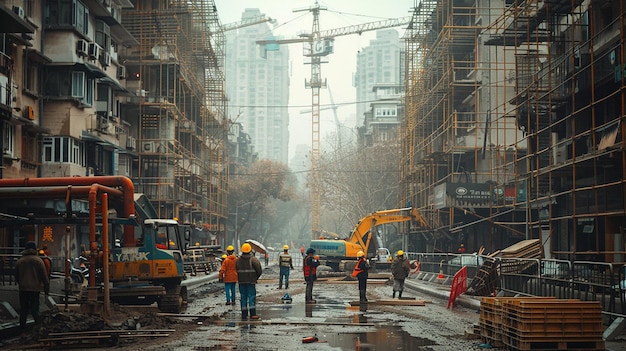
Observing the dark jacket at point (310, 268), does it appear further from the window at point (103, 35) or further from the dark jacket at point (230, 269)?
the window at point (103, 35)

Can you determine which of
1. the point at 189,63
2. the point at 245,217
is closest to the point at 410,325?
the point at 189,63

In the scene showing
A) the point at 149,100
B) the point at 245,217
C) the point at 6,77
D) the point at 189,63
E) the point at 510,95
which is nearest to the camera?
the point at 6,77

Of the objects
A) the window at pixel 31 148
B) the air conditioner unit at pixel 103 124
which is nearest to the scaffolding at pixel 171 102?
the air conditioner unit at pixel 103 124

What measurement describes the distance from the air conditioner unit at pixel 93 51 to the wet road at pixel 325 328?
16458 mm

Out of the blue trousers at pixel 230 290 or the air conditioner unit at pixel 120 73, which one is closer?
the blue trousers at pixel 230 290

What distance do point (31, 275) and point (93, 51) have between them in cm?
2463

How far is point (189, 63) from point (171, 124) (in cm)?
961

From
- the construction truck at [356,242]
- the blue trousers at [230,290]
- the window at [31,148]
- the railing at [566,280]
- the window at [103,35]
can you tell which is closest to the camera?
the railing at [566,280]

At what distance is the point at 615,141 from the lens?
24.5 metres

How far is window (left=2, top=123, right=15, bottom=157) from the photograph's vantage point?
1245 inches

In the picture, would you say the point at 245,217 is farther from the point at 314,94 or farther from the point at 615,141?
the point at 615,141

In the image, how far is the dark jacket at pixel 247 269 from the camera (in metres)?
20.0

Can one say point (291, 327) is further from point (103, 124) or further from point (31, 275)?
point (103, 124)

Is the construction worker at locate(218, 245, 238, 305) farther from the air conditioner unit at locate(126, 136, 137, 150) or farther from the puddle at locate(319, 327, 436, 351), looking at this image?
the air conditioner unit at locate(126, 136, 137, 150)
